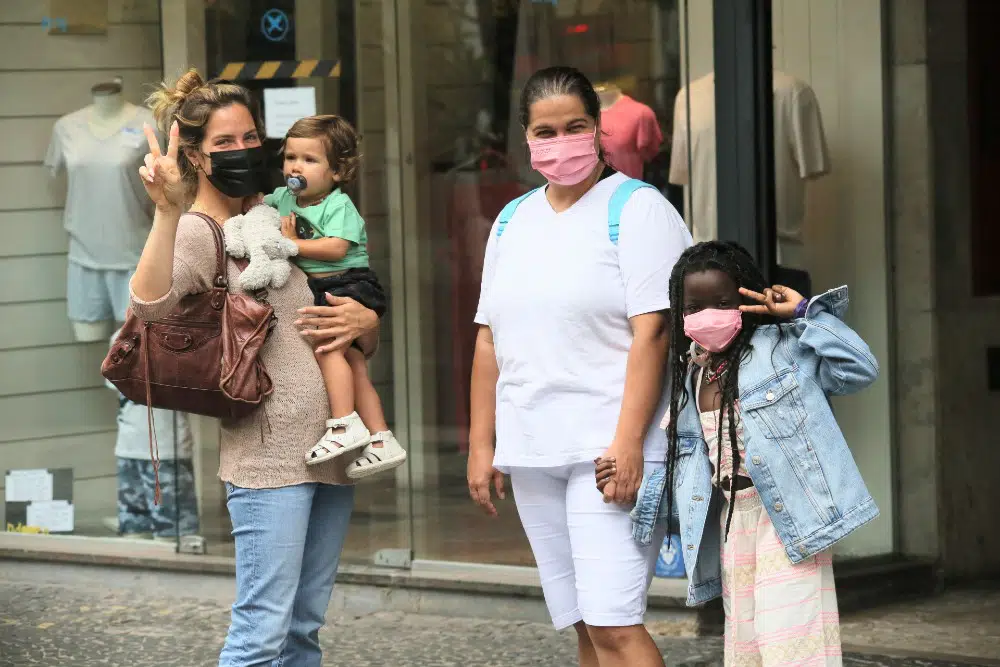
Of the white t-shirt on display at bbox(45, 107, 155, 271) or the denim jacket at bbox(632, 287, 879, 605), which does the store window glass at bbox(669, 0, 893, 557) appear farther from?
the white t-shirt on display at bbox(45, 107, 155, 271)

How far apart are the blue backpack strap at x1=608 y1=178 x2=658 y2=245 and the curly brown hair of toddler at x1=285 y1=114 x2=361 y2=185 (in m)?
0.79

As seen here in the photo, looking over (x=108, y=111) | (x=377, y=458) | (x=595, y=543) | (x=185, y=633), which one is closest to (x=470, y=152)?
(x=108, y=111)

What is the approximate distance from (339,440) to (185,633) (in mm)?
2735

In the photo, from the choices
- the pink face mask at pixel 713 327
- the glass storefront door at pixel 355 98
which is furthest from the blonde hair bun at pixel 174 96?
Answer: the glass storefront door at pixel 355 98

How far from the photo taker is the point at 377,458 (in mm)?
4047

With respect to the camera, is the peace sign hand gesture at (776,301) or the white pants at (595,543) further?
the white pants at (595,543)

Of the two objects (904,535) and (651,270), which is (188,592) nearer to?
(904,535)

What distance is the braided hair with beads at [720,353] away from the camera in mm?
3783

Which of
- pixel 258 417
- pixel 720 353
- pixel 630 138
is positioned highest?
pixel 630 138

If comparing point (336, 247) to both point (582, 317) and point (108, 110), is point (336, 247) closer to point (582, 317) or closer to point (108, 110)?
point (582, 317)

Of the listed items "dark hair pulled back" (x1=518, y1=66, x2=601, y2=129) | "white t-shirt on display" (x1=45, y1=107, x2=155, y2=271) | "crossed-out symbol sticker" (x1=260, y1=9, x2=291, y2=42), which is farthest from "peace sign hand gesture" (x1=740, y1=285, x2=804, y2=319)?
"white t-shirt on display" (x1=45, y1=107, x2=155, y2=271)

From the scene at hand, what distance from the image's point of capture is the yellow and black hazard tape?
6.88 metres

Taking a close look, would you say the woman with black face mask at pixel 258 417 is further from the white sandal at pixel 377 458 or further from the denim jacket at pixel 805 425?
the denim jacket at pixel 805 425

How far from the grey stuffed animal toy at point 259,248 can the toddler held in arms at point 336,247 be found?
0.13 metres
